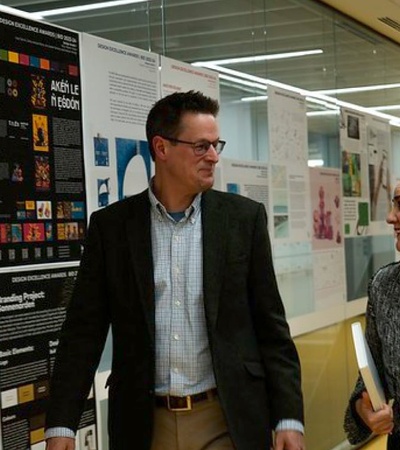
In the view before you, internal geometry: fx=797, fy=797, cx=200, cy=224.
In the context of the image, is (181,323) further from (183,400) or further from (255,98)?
(255,98)

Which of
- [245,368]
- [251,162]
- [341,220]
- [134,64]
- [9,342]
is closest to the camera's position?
[245,368]

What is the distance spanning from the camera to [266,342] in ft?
7.74

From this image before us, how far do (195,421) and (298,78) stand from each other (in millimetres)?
3472

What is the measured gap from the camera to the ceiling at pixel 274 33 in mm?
3721

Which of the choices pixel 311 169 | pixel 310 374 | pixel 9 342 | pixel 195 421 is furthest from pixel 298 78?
pixel 195 421

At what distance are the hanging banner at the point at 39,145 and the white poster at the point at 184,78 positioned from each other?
0.68 m

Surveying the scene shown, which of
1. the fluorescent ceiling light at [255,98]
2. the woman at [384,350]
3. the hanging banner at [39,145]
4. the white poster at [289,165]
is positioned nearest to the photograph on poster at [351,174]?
the white poster at [289,165]

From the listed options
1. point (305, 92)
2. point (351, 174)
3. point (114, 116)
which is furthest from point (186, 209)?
point (351, 174)

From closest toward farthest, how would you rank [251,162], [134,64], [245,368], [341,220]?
[245,368]
[134,64]
[251,162]
[341,220]

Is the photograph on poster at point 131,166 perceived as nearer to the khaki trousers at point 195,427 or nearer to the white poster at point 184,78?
the white poster at point 184,78

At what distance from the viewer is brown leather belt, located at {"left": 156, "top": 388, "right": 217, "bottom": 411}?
7.58 ft

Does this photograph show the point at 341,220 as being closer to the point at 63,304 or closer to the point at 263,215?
the point at 63,304

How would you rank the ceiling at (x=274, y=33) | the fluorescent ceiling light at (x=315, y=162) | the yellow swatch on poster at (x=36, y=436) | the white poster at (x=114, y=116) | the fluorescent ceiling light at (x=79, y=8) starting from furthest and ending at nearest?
the fluorescent ceiling light at (x=315, y=162) → the ceiling at (x=274, y=33) → the white poster at (x=114, y=116) → the fluorescent ceiling light at (x=79, y=8) → the yellow swatch on poster at (x=36, y=436)

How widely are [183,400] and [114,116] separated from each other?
1.55m
